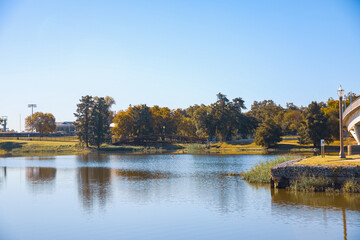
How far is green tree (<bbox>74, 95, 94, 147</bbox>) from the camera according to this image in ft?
356

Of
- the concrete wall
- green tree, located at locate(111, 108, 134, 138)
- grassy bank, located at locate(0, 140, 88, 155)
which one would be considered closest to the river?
the concrete wall

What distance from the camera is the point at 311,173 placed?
27.8 meters

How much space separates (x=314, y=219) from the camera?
2081 centimetres

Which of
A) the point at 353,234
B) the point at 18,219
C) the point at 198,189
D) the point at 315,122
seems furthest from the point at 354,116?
the point at 315,122

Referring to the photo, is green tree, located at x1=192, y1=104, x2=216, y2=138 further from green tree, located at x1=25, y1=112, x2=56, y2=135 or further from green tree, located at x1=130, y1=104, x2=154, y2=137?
green tree, located at x1=25, y1=112, x2=56, y2=135

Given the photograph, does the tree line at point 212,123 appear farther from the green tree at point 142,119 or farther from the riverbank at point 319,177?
the riverbank at point 319,177

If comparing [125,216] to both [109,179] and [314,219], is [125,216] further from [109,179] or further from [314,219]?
[109,179]

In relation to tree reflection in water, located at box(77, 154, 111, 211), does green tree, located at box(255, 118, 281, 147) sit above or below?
above

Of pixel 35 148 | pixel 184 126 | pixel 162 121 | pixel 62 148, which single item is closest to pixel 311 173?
pixel 62 148

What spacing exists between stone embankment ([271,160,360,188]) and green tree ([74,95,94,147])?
275 feet

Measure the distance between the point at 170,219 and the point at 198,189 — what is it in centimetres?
1059

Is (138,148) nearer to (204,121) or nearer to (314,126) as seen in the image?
(204,121)

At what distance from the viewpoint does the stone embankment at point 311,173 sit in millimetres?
26469

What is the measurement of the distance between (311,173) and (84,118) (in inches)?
3469
